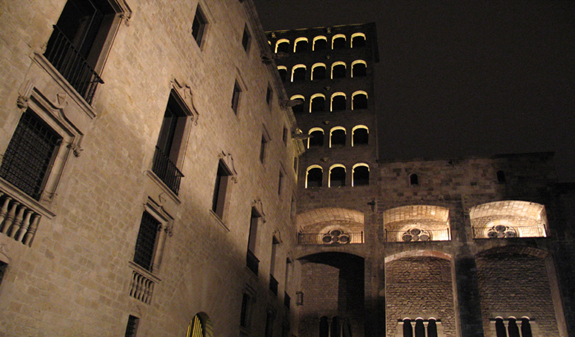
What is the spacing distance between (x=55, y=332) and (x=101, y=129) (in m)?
3.64

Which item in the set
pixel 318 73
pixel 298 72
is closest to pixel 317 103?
pixel 318 73

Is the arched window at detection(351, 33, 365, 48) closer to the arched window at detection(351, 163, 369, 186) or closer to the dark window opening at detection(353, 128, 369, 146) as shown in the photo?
the dark window opening at detection(353, 128, 369, 146)

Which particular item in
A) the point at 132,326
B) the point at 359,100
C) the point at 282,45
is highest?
the point at 282,45

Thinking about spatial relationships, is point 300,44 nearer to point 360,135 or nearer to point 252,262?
point 360,135

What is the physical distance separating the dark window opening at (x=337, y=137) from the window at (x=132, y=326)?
20394 millimetres

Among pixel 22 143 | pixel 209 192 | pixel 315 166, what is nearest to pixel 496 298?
pixel 315 166

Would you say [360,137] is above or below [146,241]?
above

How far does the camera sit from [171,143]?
12297 mm

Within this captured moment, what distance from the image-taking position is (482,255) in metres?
24.2

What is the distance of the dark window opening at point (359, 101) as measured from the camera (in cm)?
2977

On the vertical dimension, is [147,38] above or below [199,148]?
above

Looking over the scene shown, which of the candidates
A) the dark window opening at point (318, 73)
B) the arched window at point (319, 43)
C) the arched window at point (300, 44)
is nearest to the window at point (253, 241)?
the dark window opening at point (318, 73)

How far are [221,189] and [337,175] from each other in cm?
1357

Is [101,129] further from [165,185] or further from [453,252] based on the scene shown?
[453,252]
